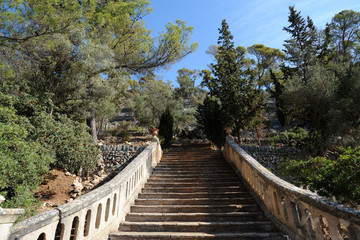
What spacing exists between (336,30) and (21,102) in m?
26.7

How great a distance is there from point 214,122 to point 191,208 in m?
8.42

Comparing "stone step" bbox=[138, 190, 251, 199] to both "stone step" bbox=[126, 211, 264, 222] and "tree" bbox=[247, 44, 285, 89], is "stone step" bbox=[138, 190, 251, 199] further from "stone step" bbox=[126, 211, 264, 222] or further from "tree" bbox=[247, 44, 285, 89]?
"tree" bbox=[247, 44, 285, 89]

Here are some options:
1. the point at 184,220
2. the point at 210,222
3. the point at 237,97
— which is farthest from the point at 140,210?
the point at 237,97

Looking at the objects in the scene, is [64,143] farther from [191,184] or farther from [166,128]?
[166,128]

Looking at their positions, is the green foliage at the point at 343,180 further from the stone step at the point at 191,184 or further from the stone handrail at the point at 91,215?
the stone handrail at the point at 91,215

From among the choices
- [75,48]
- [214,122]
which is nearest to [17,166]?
[75,48]

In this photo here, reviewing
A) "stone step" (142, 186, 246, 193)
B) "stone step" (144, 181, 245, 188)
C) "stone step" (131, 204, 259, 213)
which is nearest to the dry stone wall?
"stone step" (144, 181, 245, 188)

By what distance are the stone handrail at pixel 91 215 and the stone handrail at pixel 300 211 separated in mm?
3295

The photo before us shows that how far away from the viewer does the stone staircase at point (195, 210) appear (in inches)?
162

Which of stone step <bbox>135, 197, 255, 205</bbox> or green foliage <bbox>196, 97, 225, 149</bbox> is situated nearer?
stone step <bbox>135, 197, 255, 205</bbox>

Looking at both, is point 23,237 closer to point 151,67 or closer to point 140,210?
point 140,210

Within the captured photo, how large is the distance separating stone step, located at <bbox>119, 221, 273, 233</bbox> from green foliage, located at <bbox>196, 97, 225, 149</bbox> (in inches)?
337

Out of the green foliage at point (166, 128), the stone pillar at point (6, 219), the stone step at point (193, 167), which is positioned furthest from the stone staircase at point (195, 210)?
the green foliage at point (166, 128)

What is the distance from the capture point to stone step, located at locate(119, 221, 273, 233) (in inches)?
170
